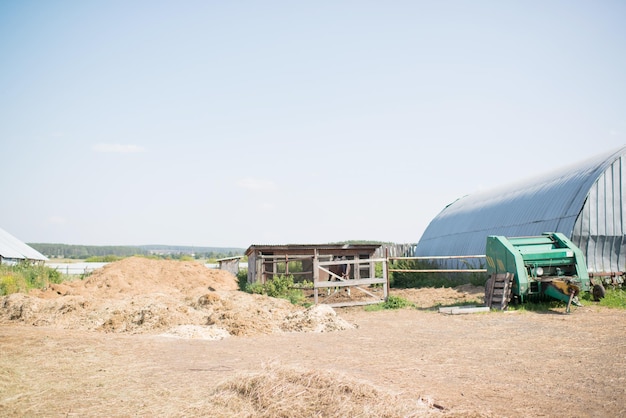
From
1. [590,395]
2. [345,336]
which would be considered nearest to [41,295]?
[345,336]

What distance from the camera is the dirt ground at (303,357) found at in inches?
245

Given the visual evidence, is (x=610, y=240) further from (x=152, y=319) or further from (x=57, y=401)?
(x=57, y=401)

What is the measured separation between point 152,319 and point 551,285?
11.5 m

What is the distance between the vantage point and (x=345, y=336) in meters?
12.3

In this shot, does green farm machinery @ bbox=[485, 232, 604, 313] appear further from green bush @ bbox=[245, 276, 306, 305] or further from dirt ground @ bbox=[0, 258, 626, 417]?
green bush @ bbox=[245, 276, 306, 305]

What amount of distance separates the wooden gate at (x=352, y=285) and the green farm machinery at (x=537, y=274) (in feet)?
13.4

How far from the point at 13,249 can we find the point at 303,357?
40738mm

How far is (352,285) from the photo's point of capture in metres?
18.5

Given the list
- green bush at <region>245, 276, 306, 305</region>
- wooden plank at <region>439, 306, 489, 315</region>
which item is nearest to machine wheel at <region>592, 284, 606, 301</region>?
wooden plank at <region>439, 306, 489, 315</region>

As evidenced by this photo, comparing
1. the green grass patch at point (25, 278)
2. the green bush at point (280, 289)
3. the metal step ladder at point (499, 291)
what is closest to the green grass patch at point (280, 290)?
the green bush at point (280, 289)

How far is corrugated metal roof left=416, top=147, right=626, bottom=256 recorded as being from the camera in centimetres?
2080

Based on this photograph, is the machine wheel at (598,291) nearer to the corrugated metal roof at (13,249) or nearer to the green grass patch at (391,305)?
the green grass patch at (391,305)

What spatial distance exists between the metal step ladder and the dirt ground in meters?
0.65

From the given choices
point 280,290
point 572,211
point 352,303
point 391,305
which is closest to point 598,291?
point 572,211
